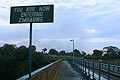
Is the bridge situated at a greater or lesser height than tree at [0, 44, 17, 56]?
greater

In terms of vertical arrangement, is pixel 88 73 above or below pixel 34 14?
below

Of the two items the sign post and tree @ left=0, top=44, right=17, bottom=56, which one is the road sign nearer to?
the sign post

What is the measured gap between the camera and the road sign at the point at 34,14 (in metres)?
9.99

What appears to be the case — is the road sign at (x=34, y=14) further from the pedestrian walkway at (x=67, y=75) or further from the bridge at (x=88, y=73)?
the pedestrian walkway at (x=67, y=75)

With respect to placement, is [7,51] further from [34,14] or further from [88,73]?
[34,14]

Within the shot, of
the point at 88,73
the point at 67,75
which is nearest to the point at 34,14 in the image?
the point at 88,73

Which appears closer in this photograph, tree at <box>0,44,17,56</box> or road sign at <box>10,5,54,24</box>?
road sign at <box>10,5,54,24</box>

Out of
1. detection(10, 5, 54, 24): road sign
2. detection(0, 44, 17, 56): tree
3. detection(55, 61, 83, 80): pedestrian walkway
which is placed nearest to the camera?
detection(10, 5, 54, 24): road sign

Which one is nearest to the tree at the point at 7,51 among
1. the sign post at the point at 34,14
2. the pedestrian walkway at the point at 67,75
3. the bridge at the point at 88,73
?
the pedestrian walkway at the point at 67,75

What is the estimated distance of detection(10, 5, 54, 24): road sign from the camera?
32.8 ft

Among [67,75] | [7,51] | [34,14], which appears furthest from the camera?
[7,51]

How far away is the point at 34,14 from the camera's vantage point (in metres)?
10.0

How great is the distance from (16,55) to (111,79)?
304 feet

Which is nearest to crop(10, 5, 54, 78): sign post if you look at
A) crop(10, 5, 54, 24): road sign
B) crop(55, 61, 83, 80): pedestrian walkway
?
crop(10, 5, 54, 24): road sign
